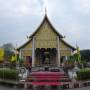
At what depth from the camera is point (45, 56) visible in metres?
47.4

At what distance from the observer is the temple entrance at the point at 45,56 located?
1849 inches

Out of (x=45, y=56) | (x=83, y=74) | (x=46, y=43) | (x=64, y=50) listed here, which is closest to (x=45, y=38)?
(x=46, y=43)

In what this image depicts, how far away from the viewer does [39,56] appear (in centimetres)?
4753

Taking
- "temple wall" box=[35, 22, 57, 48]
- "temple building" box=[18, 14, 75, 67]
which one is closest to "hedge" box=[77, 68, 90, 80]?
"temple building" box=[18, 14, 75, 67]

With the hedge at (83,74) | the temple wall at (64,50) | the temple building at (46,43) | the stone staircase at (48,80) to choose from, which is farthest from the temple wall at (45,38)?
the hedge at (83,74)

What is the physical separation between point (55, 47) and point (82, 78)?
17.5 meters

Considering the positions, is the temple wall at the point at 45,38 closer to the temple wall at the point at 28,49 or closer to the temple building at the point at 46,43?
the temple building at the point at 46,43

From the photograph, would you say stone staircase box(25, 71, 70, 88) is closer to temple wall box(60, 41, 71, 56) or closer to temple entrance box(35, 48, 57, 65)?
temple wall box(60, 41, 71, 56)

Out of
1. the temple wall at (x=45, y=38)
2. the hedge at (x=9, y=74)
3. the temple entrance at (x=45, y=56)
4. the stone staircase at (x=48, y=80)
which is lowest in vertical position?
the stone staircase at (x=48, y=80)

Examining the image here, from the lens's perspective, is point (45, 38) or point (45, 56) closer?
point (45, 38)

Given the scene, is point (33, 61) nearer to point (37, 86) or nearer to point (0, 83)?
point (0, 83)

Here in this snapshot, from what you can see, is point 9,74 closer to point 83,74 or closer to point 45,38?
point 83,74

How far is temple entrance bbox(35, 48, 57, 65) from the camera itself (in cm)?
4696

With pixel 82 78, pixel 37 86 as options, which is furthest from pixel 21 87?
pixel 82 78
